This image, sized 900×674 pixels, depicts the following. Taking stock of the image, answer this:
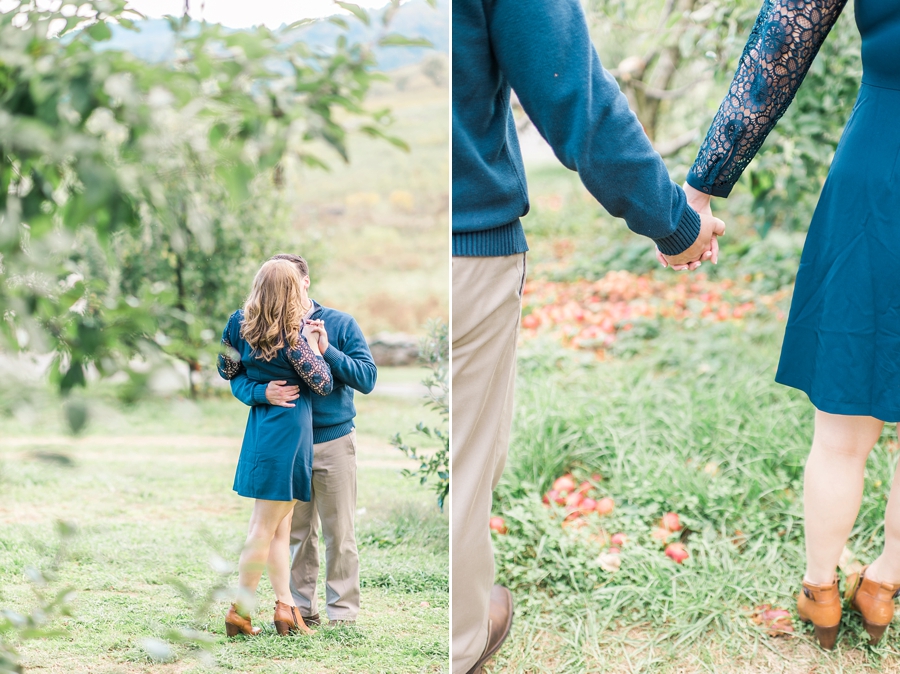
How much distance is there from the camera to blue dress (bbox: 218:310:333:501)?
5.43ft

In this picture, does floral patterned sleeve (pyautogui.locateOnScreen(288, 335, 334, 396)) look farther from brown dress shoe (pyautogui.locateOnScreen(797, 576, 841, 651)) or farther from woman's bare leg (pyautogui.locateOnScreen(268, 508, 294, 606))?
brown dress shoe (pyautogui.locateOnScreen(797, 576, 841, 651))

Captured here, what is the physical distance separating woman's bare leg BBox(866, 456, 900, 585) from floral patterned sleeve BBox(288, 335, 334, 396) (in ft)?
4.67

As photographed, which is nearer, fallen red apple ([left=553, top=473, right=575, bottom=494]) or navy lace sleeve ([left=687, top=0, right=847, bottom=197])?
navy lace sleeve ([left=687, top=0, right=847, bottom=197])

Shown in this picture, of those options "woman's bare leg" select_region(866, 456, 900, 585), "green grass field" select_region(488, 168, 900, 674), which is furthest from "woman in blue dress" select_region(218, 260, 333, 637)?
"woman's bare leg" select_region(866, 456, 900, 585)

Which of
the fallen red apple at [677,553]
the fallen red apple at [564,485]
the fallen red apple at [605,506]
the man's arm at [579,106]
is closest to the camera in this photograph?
the man's arm at [579,106]

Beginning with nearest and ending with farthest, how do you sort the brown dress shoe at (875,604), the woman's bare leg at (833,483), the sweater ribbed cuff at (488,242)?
the sweater ribbed cuff at (488,242) < the woman's bare leg at (833,483) < the brown dress shoe at (875,604)

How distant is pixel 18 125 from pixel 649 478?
7.30 ft

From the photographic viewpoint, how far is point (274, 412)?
167 cm

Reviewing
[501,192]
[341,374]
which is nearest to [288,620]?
[341,374]

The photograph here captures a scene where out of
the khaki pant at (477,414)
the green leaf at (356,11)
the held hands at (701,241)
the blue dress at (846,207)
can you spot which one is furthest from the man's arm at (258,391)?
the blue dress at (846,207)

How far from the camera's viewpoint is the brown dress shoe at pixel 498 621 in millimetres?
1993

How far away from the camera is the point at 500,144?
1.46 metres

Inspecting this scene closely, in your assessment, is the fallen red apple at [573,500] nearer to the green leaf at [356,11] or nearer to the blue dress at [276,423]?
the blue dress at [276,423]

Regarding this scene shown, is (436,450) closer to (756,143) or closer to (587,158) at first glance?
(587,158)
